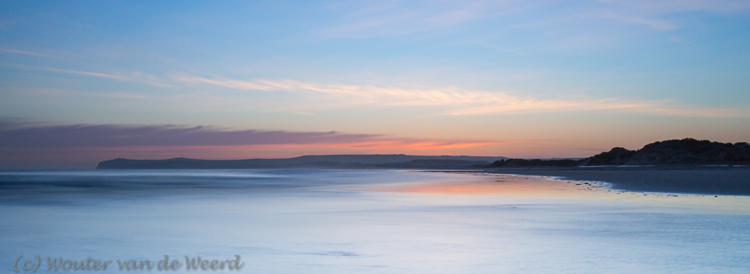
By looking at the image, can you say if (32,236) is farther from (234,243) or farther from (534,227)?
(534,227)

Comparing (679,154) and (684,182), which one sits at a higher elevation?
(679,154)

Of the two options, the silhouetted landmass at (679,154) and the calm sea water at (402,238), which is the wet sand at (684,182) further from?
the silhouetted landmass at (679,154)

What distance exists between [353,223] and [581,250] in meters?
3.97

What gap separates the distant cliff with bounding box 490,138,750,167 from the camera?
197 ft

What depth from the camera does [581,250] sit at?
6.20m

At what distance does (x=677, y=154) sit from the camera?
212 ft

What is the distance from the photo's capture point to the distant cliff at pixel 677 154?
197ft

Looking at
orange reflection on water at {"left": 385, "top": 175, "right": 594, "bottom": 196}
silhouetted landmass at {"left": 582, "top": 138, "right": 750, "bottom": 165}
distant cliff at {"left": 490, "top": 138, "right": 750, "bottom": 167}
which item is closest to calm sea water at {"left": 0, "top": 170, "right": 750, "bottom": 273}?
orange reflection on water at {"left": 385, "top": 175, "right": 594, "bottom": 196}

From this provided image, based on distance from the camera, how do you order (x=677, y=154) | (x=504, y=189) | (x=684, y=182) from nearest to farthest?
(x=504, y=189) → (x=684, y=182) → (x=677, y=154)

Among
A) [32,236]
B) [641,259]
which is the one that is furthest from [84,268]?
[641,259]

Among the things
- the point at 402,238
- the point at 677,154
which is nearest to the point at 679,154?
the point at 677,154

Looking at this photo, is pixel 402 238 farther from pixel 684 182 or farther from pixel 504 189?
pixel 684 182

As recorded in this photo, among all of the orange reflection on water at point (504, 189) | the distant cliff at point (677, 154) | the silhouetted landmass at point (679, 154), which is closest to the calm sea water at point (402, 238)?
the orange reflection on water at point (504, 189)

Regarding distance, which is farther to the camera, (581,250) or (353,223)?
(353,223)
